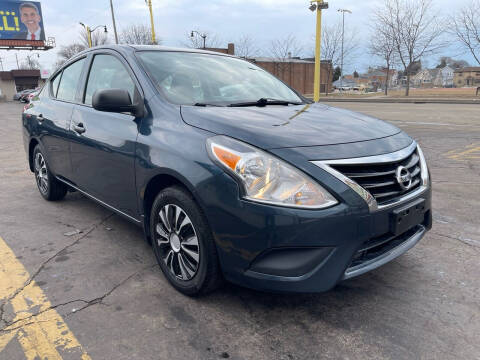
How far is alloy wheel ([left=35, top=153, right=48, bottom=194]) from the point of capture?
451 cm

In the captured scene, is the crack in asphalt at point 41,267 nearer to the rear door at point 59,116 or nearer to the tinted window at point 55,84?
the rear door at point 59,116

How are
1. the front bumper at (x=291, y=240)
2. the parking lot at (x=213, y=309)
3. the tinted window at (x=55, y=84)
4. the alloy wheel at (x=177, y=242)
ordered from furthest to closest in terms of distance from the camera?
the tinted window at (x=55, y=84), the alloy wheel at (x=177, y=242), the parking lot at (x=213, y=309), the front bumper at (x=291, y=240)

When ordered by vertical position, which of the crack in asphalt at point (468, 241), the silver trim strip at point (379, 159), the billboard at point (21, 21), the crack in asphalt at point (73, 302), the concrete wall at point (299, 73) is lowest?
the crack in asphalt at point (468, 241)

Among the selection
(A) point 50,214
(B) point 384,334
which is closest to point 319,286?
(B) point 384,334

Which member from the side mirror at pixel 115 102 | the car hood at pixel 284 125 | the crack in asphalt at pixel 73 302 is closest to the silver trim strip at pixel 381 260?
the car hood at pixel 284 125

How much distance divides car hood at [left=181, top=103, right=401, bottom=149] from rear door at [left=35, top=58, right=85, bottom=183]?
174 cm

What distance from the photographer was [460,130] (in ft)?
31.7

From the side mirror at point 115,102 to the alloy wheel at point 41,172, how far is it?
2124mm

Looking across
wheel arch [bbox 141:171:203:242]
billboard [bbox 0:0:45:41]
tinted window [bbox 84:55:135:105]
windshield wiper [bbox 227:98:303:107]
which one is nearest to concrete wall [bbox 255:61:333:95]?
billboard [bbox 0:0:45:41]

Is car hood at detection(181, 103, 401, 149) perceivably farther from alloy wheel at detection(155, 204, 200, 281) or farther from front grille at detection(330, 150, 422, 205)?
alloy wheel at detection(155, 204, 200, 281)

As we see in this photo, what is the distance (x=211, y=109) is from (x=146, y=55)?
92 cm

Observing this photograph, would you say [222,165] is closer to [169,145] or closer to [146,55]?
[169,145]

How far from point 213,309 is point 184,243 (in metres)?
0.44

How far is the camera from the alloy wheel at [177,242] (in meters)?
2.38
